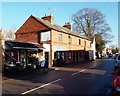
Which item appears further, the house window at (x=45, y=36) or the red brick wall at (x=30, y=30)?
the red brick wall at (x=30, y=30)

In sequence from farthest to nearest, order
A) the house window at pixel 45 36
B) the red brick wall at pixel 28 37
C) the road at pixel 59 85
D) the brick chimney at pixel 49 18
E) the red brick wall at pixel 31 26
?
the brick chimney at pixel 49 18 < the red brick wall at pixel 28 37 < the red brick wall at pixel 31 26 < the house window at pixel 45 36 < the road at pixel 59 85

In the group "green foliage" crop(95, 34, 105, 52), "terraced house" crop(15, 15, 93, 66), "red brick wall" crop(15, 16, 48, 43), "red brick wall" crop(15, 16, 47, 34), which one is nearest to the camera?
"terraced house" crop(15, 15, 93, 66)

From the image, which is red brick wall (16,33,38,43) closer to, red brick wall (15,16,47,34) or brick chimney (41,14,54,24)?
red brick wall (15,16,47,34)

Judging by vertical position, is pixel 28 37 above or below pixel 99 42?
below

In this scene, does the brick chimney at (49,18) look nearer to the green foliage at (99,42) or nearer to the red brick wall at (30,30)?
the red brick wall at (30,30)

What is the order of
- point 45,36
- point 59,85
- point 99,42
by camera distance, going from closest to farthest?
1. point 59,85
2. point 45,36
3. point 99,42

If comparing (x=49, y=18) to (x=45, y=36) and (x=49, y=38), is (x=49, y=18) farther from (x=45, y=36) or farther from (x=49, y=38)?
(x=49, y=38)

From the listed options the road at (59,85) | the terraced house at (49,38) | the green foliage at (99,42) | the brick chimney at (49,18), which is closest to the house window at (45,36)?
the terraced house at (49,38)

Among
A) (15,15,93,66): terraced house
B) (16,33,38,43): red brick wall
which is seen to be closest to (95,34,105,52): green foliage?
(15,15,93,66): terraced house

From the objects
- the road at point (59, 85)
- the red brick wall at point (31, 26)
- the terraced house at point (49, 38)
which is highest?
the red brick wall at point (31, 26)

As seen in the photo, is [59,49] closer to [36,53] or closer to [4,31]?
[36,53]

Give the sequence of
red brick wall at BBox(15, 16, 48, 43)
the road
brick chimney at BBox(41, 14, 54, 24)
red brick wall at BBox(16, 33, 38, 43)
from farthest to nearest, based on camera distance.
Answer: brick chimney at BBox(41, 14, 54, 24), red brick wall at BBox(16, 33, 38, 43), red brick wall at BBox(15, 16, 48, 43), the road

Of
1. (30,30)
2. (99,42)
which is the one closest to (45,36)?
(30,30)

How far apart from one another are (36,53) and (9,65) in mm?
5425
